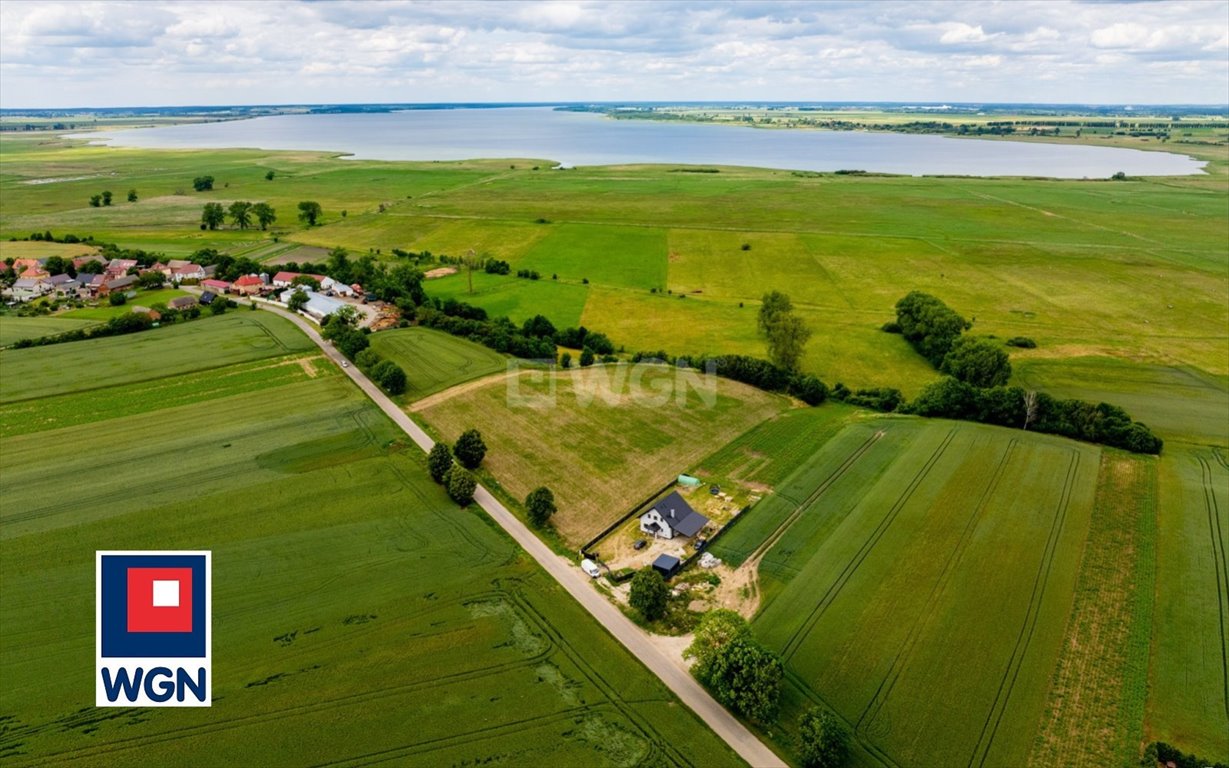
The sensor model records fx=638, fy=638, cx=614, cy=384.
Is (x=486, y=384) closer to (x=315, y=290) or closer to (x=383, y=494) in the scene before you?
(x=383, y=494)

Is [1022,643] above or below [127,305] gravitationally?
below

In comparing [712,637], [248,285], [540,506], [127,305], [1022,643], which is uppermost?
[248,285]

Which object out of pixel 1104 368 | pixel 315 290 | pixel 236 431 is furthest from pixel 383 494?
pixel 1104 368

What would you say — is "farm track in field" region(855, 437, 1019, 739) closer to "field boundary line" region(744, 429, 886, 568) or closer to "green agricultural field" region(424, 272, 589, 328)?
"field boundary line" region(744, 429, 886, 568)

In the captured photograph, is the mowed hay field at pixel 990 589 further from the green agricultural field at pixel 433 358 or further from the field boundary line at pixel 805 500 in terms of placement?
the green agricultural field at pixel 433 358

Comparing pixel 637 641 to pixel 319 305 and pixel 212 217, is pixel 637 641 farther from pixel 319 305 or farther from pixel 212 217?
pixel 212 217

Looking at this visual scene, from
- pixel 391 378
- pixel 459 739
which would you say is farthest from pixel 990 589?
pixel 391 378

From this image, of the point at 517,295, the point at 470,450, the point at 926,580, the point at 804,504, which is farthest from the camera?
the point at 517,295
